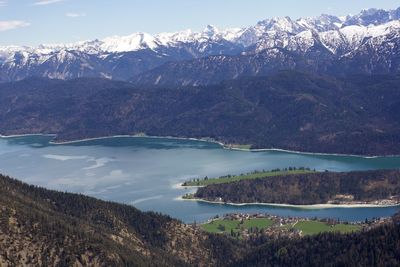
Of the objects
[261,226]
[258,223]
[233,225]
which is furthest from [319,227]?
[233,225]

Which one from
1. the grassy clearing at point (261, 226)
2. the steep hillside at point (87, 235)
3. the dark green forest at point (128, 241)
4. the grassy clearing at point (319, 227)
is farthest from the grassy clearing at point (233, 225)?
the steep hillside at point (87, 235)

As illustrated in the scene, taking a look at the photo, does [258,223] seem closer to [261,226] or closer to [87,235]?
[261,226]

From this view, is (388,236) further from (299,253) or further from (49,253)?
(49,253)

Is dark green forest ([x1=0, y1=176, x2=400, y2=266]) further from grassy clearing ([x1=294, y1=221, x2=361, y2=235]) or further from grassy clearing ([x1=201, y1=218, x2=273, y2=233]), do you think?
grassy clearing ([x1=294, y1=221, x2=361, y2=235])

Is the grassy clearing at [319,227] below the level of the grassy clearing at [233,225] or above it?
above

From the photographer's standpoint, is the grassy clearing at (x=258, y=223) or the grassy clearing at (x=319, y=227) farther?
the grassy clearing at (x=258, y=223)

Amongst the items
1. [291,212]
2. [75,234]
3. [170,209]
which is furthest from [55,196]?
[291,212]

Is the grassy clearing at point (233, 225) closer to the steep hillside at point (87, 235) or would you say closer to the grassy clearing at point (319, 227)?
the grassy clearing at point (319, 227)

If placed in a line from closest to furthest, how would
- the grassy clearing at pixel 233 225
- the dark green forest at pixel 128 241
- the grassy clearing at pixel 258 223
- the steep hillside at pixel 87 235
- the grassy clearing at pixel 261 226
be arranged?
the dark green forest at pixel 128 241, the steep hillside at pixel 87 235, the grassy clearing at pixel 261 226, the grassy clearing at pixel 233 225, the grassy clearing at pixel 258 223

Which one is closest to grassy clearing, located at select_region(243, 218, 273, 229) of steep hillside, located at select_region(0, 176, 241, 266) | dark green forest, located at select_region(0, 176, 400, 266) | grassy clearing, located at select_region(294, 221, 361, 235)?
grassy clearing, located at select_region(294, 221, 361, 235)
